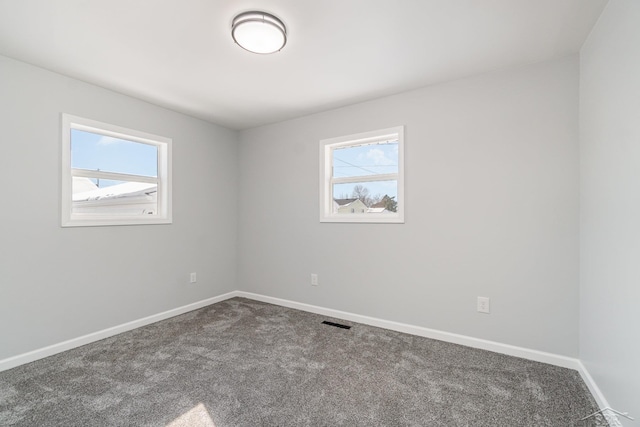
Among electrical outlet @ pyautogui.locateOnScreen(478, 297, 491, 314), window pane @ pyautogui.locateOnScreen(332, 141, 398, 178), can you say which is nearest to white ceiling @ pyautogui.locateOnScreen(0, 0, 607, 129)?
window pane @ pyautogui.locateOnScreen(332, 141, 398, 178)

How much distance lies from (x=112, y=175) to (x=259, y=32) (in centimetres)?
216

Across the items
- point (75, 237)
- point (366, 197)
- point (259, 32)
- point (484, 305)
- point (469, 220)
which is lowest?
point (484, 305)

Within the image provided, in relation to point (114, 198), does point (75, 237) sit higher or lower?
lower

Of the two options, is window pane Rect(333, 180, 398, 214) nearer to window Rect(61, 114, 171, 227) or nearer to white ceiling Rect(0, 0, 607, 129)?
white ceiling Rect(0, 0, 607, 129)

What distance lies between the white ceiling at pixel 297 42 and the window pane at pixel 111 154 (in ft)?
1.71

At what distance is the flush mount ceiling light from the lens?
5.55 feet

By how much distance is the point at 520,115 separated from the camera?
225 centimetres

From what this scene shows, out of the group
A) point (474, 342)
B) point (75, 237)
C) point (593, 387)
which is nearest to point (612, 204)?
point (593, 387)

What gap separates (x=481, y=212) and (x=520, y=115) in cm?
83

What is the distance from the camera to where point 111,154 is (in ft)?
9.30

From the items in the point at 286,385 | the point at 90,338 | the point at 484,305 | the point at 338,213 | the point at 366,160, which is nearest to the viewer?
the point at 286,385

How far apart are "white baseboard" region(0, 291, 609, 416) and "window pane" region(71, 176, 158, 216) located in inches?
45.4

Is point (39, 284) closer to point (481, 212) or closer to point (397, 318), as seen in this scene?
point (397, 318)

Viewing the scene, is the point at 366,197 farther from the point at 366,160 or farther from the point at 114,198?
the point at 114,198
